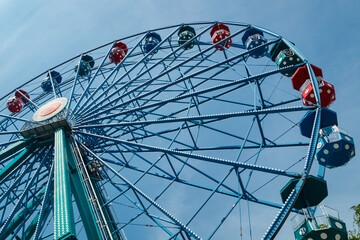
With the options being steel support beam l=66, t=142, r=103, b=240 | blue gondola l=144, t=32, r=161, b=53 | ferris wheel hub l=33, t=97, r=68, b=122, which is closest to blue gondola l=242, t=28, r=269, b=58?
blue gondola l=144, t=32, r=161, b=53

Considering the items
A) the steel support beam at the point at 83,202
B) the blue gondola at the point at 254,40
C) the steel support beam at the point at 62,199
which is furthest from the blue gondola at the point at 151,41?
the steel support beam at the point at 83,202

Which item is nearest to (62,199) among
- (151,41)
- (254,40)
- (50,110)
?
(50,110)

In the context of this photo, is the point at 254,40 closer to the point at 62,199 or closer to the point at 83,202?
the point at 83,202

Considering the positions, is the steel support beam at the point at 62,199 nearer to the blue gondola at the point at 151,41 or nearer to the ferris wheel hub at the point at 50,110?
the ferris wheel hub at the point at 50,110

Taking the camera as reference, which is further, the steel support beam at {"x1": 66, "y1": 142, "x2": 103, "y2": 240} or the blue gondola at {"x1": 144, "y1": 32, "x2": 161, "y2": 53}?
the blue gondola at {"x1": 144, "y1": 32, "x2": 161, "y2": 53}

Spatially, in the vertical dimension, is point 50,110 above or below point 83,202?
above

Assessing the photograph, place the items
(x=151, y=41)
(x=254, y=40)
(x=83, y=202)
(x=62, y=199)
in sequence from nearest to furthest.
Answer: (x=62, y=199), (x=83, y=202), (x=254, y=40), (x=151, y=41)

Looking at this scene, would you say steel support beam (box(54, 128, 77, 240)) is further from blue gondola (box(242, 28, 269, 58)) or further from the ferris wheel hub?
blue gondola (box(242, 28, 269, 58))

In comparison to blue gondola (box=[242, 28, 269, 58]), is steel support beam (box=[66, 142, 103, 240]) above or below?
below

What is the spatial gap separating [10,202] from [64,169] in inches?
220

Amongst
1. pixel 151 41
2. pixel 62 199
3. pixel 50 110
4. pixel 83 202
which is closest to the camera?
pixel 62 199

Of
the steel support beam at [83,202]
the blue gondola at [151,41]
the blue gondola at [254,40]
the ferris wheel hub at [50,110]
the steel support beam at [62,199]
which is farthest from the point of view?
the blue gondola at [151,41]

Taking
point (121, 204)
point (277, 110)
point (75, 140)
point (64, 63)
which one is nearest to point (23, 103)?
point (64, 63)

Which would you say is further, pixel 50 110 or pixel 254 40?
pixel 254 40
